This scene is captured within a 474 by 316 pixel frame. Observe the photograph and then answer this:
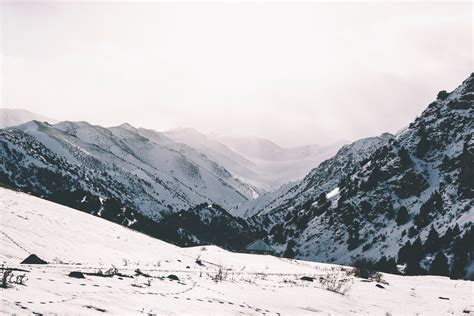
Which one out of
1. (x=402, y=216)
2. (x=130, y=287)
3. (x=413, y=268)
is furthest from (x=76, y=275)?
(x=402, y=216)

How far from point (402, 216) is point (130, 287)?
142 meters

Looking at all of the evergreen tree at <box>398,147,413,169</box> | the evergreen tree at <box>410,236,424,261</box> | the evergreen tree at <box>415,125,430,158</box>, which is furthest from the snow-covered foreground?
the evergreen tree at <box>415,125,430,158</box>

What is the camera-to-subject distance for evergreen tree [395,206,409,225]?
144 metres

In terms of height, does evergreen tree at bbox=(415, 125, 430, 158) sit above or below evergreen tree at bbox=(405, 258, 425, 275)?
above

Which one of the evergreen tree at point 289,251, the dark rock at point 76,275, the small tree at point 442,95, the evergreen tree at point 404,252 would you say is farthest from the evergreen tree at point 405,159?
the dark rock at point 76,275

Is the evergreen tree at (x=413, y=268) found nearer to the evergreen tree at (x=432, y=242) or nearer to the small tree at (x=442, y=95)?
the evergreen tree at (x=432, y=242)

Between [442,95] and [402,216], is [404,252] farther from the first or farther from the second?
[442,95]

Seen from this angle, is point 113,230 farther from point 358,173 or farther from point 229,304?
point 358,173

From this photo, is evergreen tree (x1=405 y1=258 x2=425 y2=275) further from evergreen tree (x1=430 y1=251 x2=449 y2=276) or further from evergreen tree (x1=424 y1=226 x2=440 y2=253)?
evergreen tree (x1=424 y1=226 x2=440 y2=253)

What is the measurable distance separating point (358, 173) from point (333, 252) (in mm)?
45675

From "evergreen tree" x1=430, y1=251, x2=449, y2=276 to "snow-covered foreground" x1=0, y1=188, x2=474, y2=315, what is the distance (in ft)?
258

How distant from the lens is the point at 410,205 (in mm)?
150375

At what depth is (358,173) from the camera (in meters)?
187

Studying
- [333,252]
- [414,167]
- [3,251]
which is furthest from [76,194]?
[3,251]
